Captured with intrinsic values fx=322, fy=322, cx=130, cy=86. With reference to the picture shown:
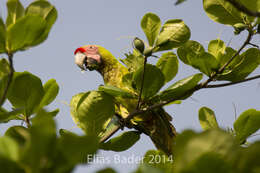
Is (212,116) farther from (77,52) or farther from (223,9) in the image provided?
(77,52)

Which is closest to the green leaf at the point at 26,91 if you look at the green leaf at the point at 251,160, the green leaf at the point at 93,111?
the green leaf at the point at 93,111

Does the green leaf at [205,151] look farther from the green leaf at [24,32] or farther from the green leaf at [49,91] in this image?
the green leaf at [49,91]

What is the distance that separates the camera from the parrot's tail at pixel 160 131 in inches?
78.9

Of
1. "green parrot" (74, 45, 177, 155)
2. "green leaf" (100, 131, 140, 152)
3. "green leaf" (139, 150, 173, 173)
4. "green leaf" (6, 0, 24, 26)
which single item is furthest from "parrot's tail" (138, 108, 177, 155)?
"green leaf" (6, 0, 24, 26)

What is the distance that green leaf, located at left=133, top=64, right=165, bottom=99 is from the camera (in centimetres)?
114

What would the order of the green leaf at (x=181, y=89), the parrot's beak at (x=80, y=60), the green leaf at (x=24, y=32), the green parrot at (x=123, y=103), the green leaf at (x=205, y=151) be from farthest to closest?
the parrot's beak at (x=80, y=60) → the green parrot at (x=123, y=103) → the green leaf at (x=181, y=89) → the green leaf at (x=24, y=32) → the green leaf at (x=205, y=151)

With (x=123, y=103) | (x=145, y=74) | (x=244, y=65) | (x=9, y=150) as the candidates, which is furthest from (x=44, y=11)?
(x=123, y=103)

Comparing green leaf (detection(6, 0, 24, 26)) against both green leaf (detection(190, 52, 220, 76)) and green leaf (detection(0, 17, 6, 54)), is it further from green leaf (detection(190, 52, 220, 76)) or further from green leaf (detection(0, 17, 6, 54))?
green leaf (detection(190, 52, 220, 76))

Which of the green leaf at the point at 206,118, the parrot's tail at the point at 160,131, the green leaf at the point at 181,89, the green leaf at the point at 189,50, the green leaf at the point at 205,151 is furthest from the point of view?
the parrot's tail at the point at 160,131

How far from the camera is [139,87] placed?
121 centimetres

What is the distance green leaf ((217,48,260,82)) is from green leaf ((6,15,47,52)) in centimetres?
70

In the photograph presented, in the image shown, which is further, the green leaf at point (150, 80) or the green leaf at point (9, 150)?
the green leaf at point (150, 80)

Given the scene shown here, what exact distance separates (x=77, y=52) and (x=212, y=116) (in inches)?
54.5

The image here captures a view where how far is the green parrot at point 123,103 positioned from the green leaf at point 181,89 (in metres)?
0.60
